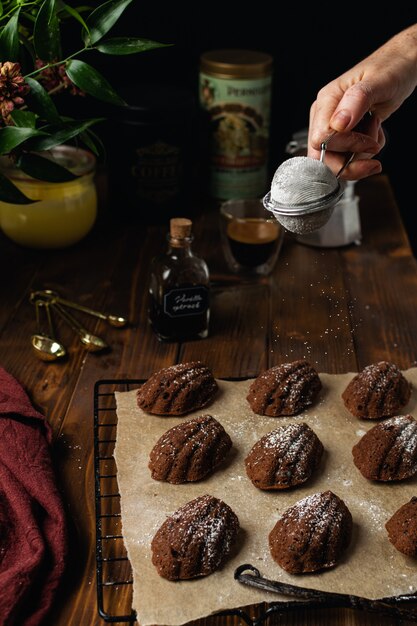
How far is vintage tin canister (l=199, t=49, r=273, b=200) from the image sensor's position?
2.44 meters

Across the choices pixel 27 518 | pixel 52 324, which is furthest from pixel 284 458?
pixel 52 324

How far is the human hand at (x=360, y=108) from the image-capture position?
1522 millimetres

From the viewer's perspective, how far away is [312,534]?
1.31 meters

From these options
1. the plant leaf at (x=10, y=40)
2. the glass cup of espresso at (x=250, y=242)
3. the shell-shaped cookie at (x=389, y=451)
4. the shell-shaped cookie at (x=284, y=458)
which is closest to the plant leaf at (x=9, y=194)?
the plant leaf at (x=10, y=40)

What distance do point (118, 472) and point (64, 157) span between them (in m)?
1.11

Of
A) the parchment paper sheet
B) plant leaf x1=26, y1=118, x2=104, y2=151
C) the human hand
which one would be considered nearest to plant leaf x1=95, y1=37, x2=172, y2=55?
plant leaf x1=26, y1=118, x2=104, y2=151

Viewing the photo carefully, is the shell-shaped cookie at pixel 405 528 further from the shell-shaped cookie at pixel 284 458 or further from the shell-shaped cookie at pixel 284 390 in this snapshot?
the shell-shaped cookie at pixel 284 390

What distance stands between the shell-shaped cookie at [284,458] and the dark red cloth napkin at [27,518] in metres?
0.36

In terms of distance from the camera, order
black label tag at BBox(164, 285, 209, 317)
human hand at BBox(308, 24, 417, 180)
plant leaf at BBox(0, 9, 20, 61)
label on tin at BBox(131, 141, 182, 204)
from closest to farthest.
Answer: human hand at BBox(308, 24, 417, 180)
plant leaf at BBox(0, 9, 20, 61)
black label tag at BBox(164, 285, 209, 317)
label on tin at BBox(131, 141, 182, 204)

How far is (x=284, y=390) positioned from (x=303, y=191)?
1.44 feet

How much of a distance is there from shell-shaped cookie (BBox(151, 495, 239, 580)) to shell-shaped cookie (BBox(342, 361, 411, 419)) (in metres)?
0.42

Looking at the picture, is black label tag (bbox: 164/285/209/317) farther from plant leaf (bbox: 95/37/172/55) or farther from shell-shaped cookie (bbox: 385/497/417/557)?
shell-shaped cookie (bbox: 385/497/417/557)

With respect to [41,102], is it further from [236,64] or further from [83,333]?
[236,64]

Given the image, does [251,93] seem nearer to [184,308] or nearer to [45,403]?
[184,308]
